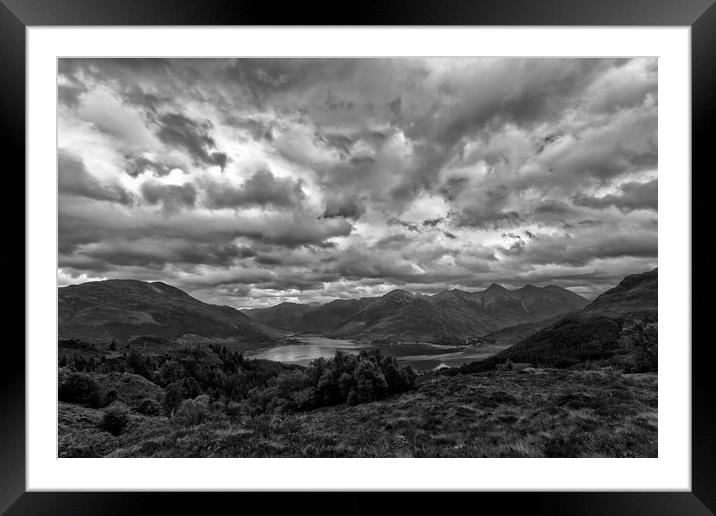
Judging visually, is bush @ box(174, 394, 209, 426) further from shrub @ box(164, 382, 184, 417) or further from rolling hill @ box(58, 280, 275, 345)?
rolling hill @ box(58, 280, 275, 345)

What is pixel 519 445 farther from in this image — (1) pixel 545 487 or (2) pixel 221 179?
(2) pixel 221 179

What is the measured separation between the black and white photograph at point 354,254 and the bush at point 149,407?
0.14 ft

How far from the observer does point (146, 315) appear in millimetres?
4203

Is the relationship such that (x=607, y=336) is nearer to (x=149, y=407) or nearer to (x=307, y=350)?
(x=307, y=350)

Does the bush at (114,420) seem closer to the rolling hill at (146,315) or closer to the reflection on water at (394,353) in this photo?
the rolling hill at (146,315)

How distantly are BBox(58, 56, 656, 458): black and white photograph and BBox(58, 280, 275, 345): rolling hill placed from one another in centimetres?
3

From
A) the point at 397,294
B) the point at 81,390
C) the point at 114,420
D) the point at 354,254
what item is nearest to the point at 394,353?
the point at 397,294

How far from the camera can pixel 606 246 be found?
3846 mm

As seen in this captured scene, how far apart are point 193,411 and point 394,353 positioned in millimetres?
3136

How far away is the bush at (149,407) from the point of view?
12.2 ft

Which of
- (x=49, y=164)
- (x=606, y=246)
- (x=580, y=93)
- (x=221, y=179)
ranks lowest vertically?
(x=606, y=246)

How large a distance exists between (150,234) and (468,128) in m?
4.94

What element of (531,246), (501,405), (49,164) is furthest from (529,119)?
(49,164)

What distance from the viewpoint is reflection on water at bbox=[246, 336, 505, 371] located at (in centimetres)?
429
